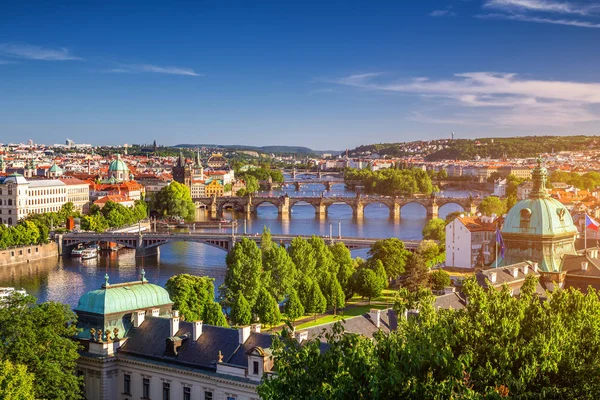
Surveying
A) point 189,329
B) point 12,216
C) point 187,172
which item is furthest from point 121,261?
point 187,172

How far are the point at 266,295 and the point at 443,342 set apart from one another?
23769 millimetres

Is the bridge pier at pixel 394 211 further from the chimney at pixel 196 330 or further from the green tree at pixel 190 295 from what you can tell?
the chimney at pixel 196 330

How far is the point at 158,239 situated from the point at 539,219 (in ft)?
143

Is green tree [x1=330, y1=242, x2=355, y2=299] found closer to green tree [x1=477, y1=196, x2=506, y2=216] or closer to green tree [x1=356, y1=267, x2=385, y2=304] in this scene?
green tree [x1=356, y1=267, x2=385, y2=304]

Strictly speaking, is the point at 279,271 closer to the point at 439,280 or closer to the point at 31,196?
the point at 439,280

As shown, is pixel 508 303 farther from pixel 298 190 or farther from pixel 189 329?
pixel 298 190

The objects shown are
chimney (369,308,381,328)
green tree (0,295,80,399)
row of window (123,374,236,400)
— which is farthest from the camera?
chimney (369,308,381,328)

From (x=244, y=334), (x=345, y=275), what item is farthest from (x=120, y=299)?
(x=345, y=275)

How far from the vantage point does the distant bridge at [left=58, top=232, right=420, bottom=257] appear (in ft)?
232

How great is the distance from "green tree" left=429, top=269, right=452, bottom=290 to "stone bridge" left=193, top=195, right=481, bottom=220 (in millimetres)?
60712

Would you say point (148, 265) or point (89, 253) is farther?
point (89, 253)

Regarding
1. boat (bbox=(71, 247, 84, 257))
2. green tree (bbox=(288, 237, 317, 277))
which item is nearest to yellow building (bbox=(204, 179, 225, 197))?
boat (bbox=(71, 247, 84, 257))

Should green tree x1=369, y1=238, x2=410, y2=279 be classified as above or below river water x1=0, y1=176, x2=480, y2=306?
above

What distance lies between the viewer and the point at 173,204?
10756 centimetres
